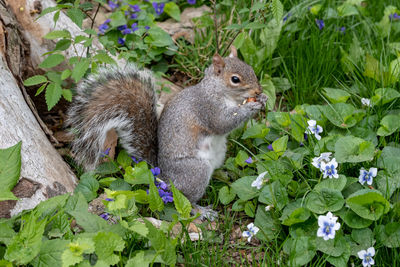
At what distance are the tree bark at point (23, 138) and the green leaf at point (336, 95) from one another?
1.31 m

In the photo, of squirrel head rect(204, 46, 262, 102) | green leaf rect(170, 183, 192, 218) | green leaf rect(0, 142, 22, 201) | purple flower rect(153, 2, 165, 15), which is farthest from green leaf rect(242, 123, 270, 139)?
purple flower rect(153, 2, 165, 15)

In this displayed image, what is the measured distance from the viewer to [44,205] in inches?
74.0

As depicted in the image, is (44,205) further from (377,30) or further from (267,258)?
(377,30)

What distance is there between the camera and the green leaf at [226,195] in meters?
2.35

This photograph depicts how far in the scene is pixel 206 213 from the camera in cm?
234

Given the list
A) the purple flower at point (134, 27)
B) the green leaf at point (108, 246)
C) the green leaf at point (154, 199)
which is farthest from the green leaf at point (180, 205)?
the purple flower at point (134, 27)

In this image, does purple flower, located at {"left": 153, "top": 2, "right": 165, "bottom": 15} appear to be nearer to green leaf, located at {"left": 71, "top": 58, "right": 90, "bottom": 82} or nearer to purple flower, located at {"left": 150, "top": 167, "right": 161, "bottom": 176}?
green leaf, located at {"left": 71, "top": 58, "right": 90, "bottom": 82}

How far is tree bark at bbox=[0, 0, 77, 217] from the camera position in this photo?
80.7 inches

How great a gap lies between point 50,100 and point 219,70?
805mm

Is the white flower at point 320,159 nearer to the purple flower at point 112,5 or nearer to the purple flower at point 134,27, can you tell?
the purple flower at point 134,27

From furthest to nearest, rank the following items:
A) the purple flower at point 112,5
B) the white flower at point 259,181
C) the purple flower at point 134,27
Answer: the purple flower at point 112,5
the purple flower at point 134,27
the white flower at point 259,181

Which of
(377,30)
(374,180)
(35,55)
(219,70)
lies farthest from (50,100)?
(377,30)

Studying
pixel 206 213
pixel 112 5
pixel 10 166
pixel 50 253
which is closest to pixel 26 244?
pixel 50 253

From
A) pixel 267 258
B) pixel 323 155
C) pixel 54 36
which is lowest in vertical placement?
pixel 267 258
